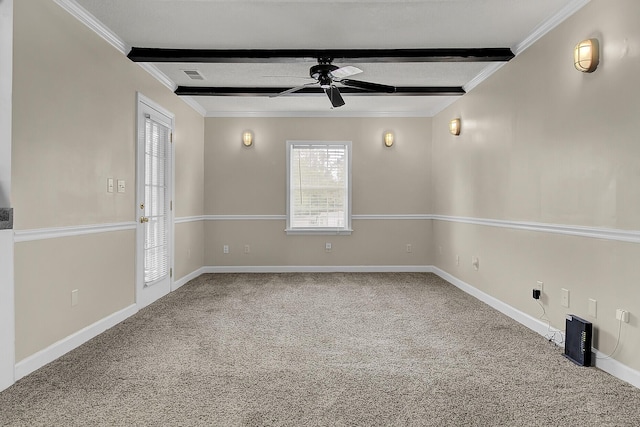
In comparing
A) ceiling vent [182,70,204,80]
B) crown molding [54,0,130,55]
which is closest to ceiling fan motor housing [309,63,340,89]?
ceiling vent [182,70,204,80]

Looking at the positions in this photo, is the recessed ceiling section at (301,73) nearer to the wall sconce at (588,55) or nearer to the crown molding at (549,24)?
the crown molding at (549,24)

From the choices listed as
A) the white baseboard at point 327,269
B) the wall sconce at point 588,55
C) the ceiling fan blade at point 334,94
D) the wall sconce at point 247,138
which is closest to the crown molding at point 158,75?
the wall sconce at point 247,138

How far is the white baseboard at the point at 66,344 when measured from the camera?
2525mm

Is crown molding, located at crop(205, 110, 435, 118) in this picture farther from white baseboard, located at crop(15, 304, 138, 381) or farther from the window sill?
white baseboard, located at crop(15, 304, 138, 381)

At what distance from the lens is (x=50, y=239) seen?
109 inches

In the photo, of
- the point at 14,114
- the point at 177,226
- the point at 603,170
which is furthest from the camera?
the point at 177,226

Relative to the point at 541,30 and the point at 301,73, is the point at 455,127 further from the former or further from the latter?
the point at 301,73

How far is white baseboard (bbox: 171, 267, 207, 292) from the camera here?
513 cm

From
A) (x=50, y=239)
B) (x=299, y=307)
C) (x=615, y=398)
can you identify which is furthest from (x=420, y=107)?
(x=50, y=239)

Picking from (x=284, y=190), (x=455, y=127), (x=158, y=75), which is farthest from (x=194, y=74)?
(x=455, y=127)

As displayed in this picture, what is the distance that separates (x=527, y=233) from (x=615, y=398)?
5.29 ft

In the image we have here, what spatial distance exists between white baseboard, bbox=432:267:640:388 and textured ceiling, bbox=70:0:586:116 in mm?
2416

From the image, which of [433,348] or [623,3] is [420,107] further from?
[433,348]

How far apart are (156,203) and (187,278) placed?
1454 millimetres
